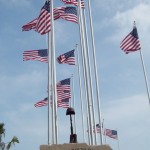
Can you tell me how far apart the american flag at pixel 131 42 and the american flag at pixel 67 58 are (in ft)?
12.5

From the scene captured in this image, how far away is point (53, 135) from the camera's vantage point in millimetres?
18703

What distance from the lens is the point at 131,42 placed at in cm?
2566

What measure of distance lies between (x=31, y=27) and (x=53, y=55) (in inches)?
107

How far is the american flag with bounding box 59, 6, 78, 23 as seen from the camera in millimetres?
20828

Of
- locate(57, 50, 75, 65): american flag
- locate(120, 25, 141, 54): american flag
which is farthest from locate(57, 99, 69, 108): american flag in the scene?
locate(120, 25, 141, 54): american flag

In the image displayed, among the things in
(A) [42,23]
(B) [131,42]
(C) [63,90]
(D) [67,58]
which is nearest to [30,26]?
(A) [42,23]

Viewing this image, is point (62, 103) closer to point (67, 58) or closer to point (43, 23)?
point (67, 58)

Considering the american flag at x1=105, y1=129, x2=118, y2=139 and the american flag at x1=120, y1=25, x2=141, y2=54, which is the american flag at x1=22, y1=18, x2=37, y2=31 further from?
the american flag at x1=105, y1=129, x2=118, y2=139

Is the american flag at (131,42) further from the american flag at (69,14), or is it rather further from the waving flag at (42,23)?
the waving flag at (42,23)

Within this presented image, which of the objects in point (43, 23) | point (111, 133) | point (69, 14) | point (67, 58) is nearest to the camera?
point (43, 23)

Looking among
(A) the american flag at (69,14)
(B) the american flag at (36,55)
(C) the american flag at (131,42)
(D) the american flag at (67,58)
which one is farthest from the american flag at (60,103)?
(A) the american flag at (69,14)

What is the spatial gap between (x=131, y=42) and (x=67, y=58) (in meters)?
5.01

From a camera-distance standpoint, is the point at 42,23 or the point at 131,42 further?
the point at 131,42

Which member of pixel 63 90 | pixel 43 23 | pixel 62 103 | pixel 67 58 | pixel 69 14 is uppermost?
pixel 69 14
